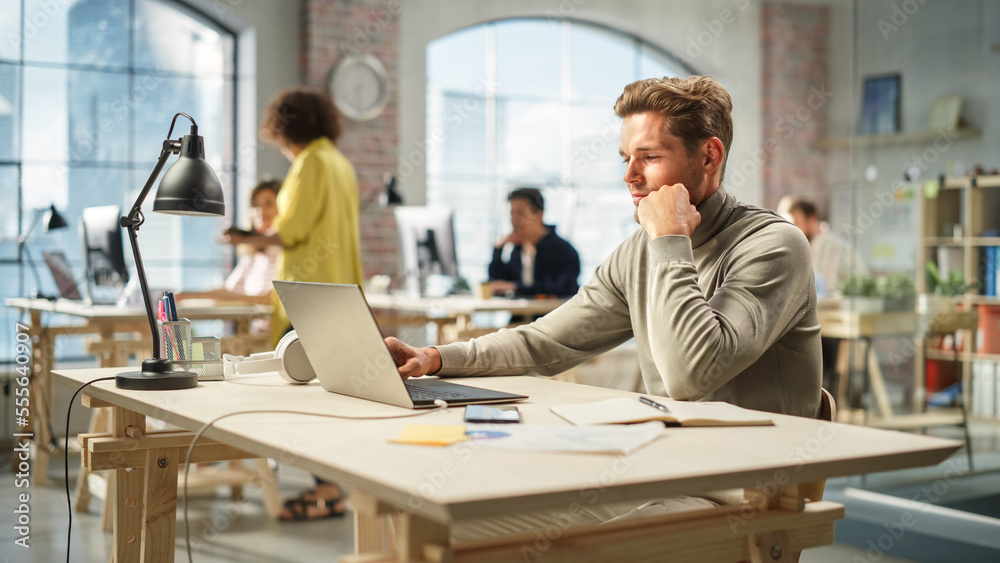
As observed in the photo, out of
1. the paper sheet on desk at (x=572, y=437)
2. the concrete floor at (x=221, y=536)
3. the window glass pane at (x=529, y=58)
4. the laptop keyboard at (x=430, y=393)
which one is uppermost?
the window glass pane at (x=529, y=58)

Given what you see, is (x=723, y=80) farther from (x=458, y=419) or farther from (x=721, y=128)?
(x=458, y=419)

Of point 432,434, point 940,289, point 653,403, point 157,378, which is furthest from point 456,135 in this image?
point 432,434

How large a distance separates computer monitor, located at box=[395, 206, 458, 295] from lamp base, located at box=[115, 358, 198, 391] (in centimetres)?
309

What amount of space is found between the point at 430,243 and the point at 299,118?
1428 millimetres

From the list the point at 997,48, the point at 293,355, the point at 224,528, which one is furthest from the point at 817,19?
the point at 293,355

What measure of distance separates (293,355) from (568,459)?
78cm

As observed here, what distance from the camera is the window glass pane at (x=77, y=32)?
198 inches

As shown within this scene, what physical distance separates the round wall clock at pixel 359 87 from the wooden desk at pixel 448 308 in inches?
51.2

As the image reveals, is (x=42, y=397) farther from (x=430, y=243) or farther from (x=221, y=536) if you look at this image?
(x=430, y=243)

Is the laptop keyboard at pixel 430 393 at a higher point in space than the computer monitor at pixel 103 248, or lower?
lower

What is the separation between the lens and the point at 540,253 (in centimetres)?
484

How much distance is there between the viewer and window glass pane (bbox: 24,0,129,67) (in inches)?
198

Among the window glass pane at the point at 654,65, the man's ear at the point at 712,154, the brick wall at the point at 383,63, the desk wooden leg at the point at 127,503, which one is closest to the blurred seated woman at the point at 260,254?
the brick wall at the point at 383,63

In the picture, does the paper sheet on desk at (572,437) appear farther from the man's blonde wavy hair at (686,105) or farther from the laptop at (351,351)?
the man's blonde wavy hair at (686,105)
